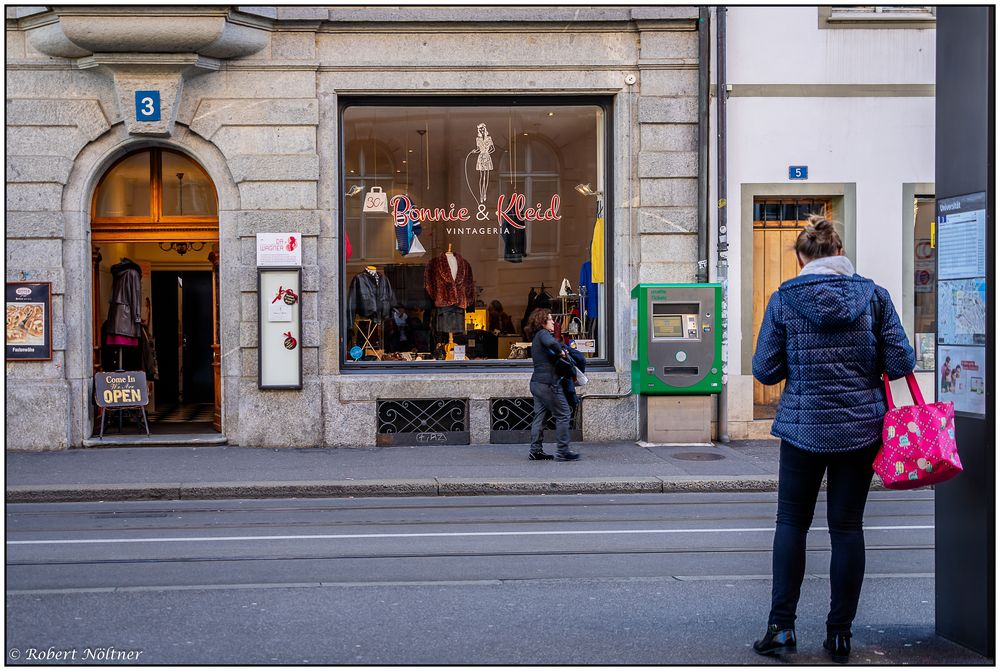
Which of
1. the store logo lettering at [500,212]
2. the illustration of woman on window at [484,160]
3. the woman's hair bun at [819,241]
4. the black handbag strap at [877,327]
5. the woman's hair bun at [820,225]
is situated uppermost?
the illustration of woman on window at [484,160]

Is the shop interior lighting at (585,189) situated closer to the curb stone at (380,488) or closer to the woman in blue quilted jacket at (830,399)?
the curb stone at (380,488)

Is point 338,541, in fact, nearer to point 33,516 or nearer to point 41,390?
point 33,516

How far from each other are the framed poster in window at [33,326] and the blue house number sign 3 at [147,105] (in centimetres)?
235

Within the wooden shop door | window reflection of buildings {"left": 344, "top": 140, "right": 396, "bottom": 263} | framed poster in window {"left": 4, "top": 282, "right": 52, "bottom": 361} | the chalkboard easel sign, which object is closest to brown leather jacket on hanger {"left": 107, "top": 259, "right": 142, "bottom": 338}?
the chalkboard easel sign

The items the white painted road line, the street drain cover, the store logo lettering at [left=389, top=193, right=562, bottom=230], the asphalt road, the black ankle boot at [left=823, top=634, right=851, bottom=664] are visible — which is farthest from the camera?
the store logo lettering at [left=389, top=193, right=562, bottom=230]

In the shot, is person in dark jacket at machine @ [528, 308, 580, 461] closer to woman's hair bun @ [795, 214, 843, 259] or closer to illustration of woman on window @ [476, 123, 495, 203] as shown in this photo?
illustration of woman on window @ [476, 123, 495, 203]

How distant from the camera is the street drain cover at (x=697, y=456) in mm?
12405

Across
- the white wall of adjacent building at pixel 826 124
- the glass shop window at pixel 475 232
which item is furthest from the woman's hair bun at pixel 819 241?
the glass shop window at pixel 475 232

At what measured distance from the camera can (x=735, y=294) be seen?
14055mm

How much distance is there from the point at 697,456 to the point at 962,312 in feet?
26.0

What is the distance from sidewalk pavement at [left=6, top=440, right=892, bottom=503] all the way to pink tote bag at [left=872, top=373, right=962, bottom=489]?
6363 mm

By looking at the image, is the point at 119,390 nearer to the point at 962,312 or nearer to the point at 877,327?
the point at 877,327

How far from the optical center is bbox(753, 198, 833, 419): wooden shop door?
14.4 m

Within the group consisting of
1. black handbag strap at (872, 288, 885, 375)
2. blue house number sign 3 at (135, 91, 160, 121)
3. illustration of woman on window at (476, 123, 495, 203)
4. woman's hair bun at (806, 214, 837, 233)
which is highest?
blue house number sign 3 at (135, 91, 160, 121)
